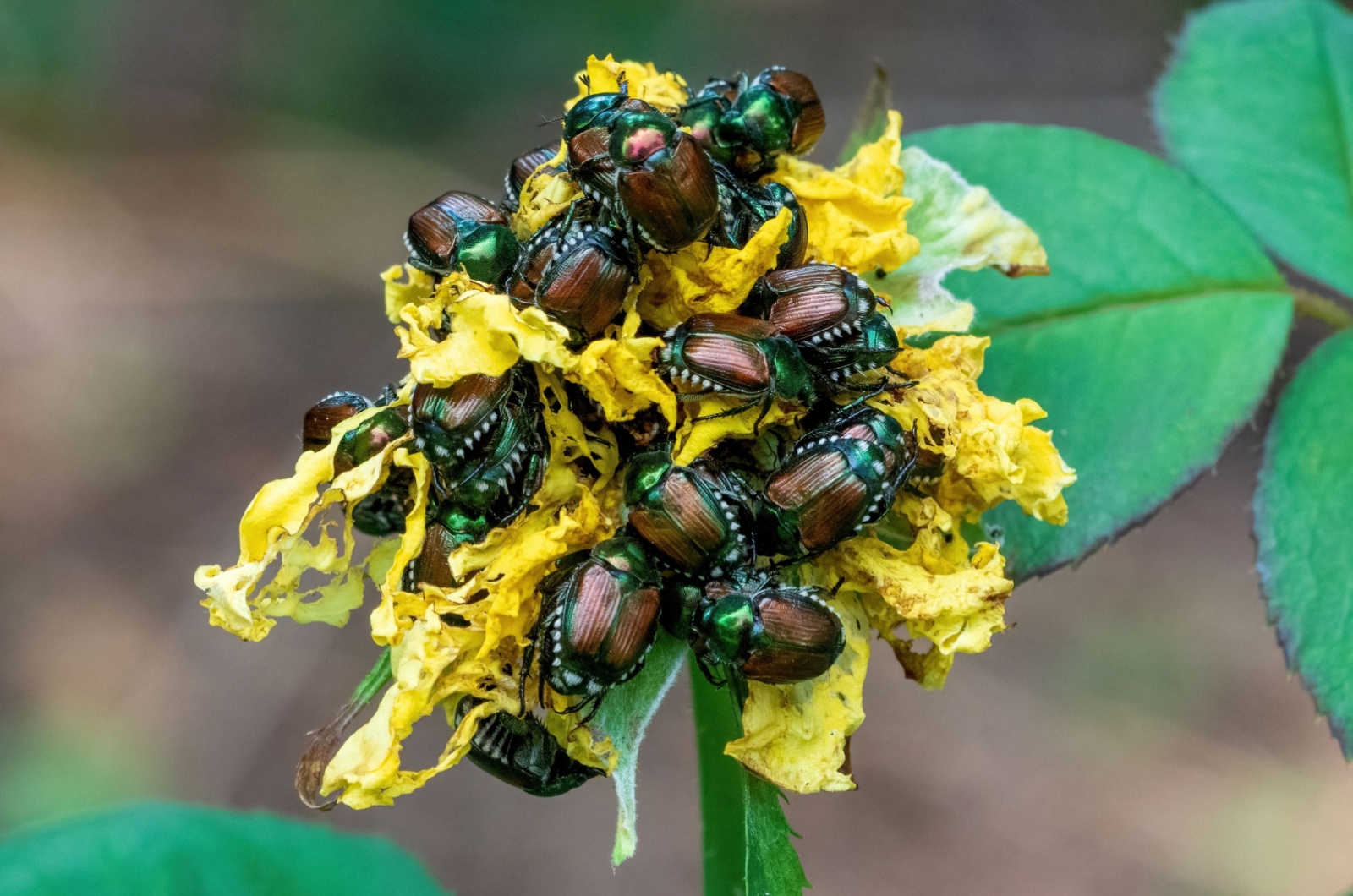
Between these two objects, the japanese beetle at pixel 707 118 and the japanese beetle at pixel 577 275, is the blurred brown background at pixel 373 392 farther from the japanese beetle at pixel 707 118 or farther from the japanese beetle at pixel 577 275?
the japanese beetle at pixel 577 275

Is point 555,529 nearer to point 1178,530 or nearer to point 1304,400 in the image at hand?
point 1304,400

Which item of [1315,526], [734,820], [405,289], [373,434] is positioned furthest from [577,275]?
[1315,526]

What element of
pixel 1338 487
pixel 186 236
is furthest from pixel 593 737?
pixel 186 236

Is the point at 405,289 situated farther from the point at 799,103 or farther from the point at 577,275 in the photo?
the point at 799,103

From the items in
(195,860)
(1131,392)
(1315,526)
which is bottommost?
(195,860)

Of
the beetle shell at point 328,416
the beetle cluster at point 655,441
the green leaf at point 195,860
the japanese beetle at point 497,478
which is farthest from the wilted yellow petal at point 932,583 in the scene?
the green leaf at point 195,860

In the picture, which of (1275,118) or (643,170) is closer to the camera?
(643,170)

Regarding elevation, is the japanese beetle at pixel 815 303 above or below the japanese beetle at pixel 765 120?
below

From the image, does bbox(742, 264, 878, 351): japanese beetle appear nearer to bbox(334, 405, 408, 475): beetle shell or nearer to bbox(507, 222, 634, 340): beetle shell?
bbox(507, 222, 634, 340): beetle shell
